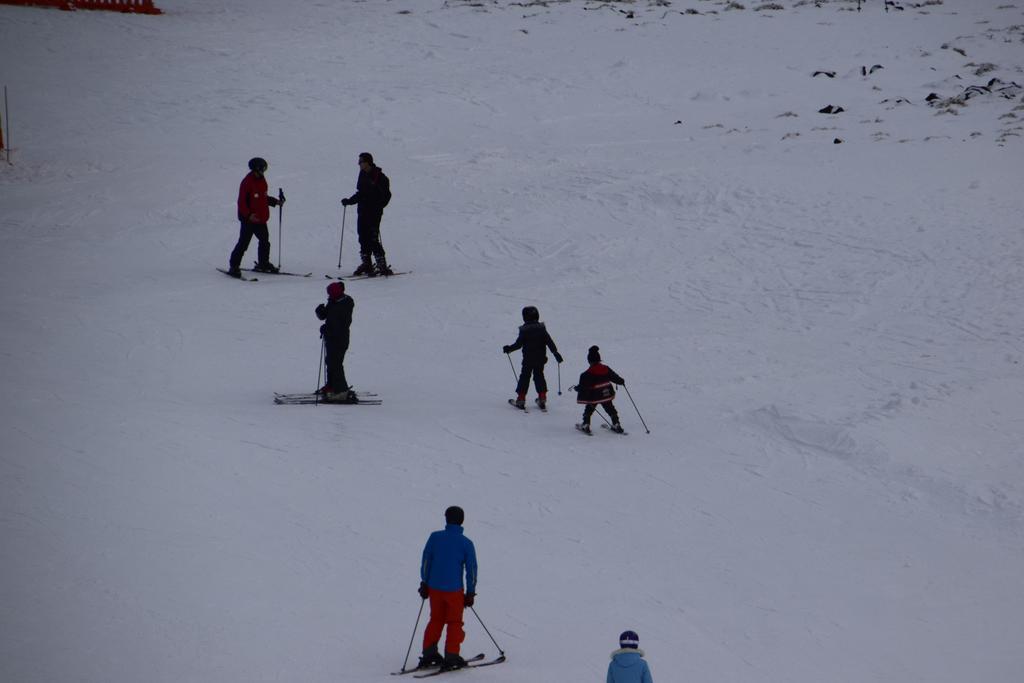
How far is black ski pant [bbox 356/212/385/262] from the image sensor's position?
16.4 meters

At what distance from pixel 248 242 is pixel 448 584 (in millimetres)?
10541

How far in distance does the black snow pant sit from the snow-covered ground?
0.36m

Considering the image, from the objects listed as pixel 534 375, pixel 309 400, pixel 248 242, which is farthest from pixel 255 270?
pixel 534 375

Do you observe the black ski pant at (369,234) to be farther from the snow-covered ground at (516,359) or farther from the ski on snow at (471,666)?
the ski on snow at (471,666)

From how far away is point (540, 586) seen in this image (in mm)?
8250

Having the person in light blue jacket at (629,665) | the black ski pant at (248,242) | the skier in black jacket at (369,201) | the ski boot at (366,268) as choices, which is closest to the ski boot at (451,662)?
the person in light blue jacket at (629,665)

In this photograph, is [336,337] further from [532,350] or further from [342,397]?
[532,350]

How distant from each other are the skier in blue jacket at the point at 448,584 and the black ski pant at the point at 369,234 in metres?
10.1

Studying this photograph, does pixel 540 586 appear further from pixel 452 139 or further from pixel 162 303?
pixel 452 139

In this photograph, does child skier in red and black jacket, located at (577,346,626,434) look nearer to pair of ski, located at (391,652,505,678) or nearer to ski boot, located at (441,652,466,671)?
pair of ski, located at (391,652,505,678)

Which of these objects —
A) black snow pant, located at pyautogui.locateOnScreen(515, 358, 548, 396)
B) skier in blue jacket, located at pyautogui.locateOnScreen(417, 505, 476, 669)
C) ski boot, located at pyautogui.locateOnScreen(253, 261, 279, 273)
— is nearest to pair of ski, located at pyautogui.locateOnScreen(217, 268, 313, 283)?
ski boot, located at pyautogui.locateOnScreen(253, 261, 279, 273)

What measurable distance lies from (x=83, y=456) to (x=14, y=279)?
734 cm

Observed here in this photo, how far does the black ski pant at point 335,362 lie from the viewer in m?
11.8

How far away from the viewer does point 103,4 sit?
1355 inches
